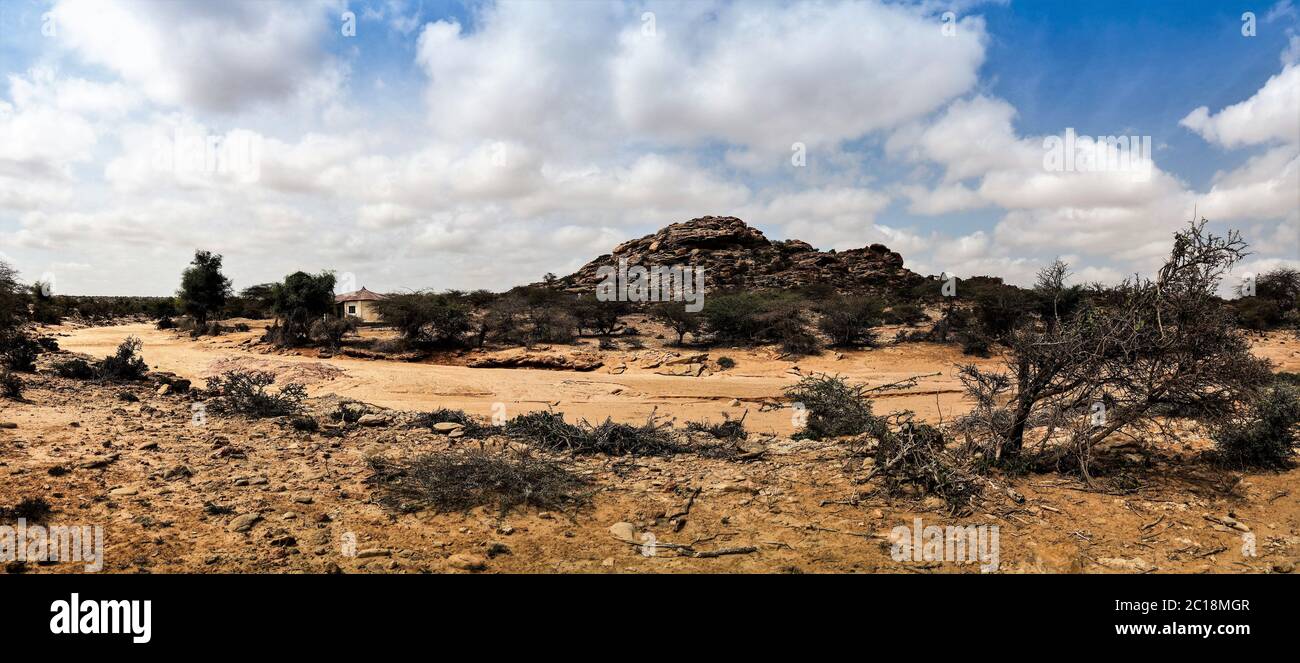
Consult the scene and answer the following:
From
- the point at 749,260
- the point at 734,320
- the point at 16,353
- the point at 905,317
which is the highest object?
the point at 749,260

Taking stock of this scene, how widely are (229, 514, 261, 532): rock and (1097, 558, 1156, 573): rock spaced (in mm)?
7085

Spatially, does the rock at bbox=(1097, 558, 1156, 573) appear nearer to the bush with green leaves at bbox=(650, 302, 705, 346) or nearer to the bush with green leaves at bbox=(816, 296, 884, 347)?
the bush with green leaves at bbox=(816, 296, 884, 347)

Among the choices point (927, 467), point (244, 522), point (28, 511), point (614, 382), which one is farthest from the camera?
point (614, 382)

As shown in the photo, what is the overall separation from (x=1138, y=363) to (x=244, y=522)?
9.30 metres

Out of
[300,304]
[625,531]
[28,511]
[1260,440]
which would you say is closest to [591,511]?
[625,531]

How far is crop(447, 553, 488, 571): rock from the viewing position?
4453 mm

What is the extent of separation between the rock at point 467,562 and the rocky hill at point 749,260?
44409 millimetres

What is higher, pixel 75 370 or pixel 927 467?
pixel 75 370

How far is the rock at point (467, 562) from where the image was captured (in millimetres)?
4453

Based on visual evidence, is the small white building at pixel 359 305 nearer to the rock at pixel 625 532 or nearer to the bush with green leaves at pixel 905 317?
the bush with green leaves at pixel 905 317

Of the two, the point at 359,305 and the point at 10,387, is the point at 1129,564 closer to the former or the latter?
the point at 10,387

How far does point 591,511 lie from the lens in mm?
5730

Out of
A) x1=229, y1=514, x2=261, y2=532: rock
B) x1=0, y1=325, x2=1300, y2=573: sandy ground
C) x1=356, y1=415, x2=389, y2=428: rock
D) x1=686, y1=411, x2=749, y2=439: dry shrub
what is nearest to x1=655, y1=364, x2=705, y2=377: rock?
x1=686, y1=411, x2=749, y2=439: dry shrub

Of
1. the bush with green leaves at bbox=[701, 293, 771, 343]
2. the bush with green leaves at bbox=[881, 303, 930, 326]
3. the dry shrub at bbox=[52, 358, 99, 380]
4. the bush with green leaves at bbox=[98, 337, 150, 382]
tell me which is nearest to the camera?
the dry shrub at bbox=[52, 358, 99, 380]
